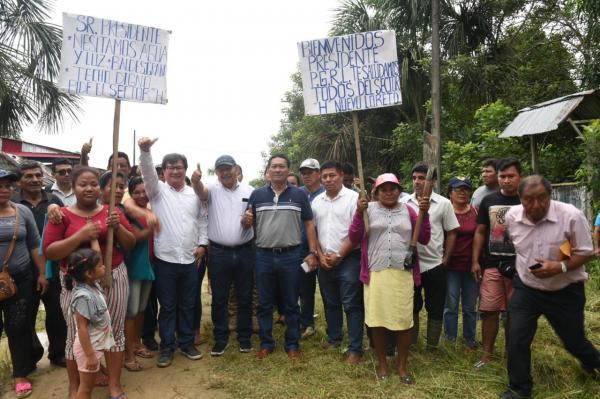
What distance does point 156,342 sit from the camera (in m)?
4.71

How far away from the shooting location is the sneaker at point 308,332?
4.95 metres

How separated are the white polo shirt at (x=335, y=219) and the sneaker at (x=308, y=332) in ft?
3.90

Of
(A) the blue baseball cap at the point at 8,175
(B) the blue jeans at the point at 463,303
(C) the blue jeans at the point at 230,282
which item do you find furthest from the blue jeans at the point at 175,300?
(B) the blue jeans at the point at 463,303

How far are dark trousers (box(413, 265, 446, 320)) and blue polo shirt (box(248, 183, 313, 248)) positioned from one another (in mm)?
1205

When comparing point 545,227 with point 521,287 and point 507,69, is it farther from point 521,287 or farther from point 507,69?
point 507,69

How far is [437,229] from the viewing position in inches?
163

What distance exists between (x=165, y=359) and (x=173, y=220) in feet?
4.18

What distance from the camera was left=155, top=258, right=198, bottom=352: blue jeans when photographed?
4.15 meters

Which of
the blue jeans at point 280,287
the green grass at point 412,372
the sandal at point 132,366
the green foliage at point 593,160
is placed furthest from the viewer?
the green foliage at point 593,160

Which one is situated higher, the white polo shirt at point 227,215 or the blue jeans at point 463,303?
the white polo shirt at point 227,215

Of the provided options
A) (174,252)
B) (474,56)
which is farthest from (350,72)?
(474,56)

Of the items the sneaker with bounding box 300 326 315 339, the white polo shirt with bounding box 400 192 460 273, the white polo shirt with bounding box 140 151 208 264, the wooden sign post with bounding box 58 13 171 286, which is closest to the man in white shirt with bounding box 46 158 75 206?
the white polo shirt with bounding box 140 151 208 264

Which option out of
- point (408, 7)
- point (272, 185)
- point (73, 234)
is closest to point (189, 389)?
point (73, 234)

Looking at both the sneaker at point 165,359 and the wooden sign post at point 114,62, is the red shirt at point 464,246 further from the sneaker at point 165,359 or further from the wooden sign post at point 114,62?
the wooden sign post at point 114,62
